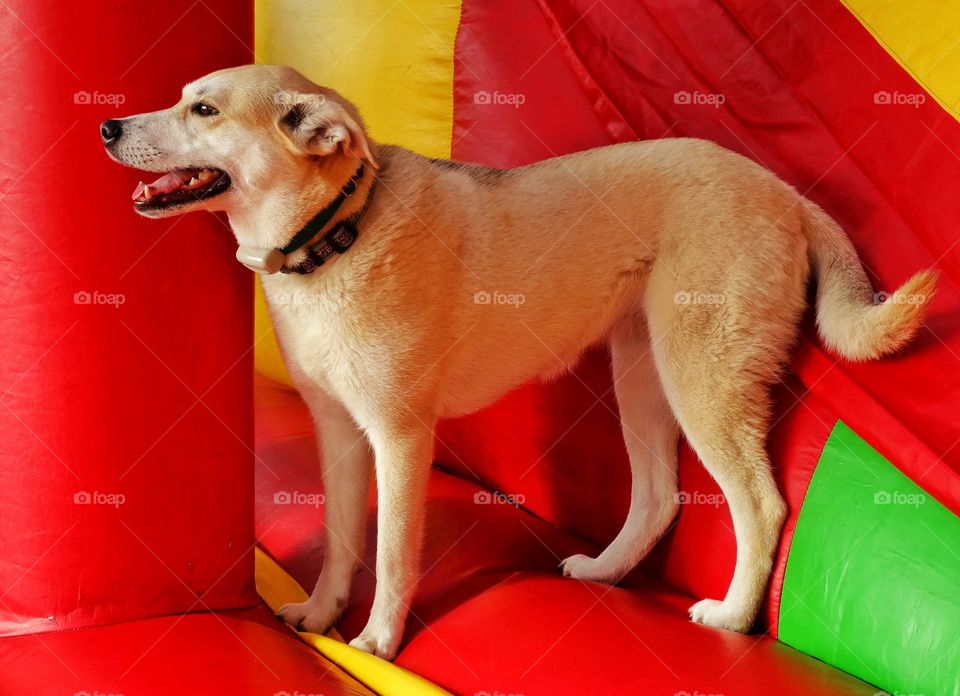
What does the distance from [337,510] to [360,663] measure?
12.0 inches

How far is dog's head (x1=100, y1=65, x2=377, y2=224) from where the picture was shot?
1.59 m

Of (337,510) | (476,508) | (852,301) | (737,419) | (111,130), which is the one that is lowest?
(476,508)

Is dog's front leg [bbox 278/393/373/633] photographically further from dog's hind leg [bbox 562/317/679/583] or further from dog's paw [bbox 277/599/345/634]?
dog's hind leg [bbox 562/317/679/583]

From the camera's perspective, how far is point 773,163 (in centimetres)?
209

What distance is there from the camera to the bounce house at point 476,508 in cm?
158

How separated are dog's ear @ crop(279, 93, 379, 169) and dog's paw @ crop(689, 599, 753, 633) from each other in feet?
3.10

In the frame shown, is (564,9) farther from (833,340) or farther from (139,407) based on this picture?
(139,407)

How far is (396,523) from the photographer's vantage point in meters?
1.77

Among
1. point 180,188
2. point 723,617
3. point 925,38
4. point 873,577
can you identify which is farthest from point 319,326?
point 925,38

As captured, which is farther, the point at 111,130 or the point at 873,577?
the point at 873,577

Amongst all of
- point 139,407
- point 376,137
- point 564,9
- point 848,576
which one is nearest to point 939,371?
point 848,576

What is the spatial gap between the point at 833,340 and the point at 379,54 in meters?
1.40

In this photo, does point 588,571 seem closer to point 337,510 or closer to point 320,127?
point 337,510

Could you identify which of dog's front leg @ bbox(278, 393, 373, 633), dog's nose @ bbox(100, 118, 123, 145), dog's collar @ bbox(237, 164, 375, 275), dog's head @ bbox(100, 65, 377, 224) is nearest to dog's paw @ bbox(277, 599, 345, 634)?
dog's front leg @ bbox(278, 393, 373, 633)
